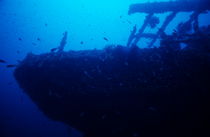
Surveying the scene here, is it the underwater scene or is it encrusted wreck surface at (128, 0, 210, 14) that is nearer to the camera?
the underwater scene

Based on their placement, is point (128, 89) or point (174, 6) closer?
point (128, 89)

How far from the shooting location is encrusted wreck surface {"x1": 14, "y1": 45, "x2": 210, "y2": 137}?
5.71 metres

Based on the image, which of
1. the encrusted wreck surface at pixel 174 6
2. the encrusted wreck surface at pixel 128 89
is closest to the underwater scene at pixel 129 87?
the encrusted wreck surface at pixel 128 89

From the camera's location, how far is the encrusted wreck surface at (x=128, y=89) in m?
5.71

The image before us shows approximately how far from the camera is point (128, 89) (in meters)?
5.97

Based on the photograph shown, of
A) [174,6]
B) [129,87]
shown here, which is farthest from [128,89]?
[174,6]

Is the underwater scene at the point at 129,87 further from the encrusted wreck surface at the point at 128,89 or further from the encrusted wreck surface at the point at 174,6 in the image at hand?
the encrusted wreck surface at the point at 174,6

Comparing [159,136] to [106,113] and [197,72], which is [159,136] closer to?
[106,113]

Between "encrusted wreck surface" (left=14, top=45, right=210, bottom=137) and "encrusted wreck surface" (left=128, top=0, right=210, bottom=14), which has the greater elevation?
"encrusted wreck surface" (left=128, top=0, right=210, bottom=14)

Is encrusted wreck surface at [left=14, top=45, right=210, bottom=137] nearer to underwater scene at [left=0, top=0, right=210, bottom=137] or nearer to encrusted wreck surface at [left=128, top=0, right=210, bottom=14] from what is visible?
underwater scene at [left=0, top=0, right=210, bottom=137]

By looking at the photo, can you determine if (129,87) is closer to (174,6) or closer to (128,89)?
(128,89)

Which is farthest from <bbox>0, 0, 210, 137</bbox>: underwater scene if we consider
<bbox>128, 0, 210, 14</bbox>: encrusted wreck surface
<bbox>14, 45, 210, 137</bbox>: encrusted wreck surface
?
<bbox>128, 0, 210, 14</bbox>: encrusted wreck surface

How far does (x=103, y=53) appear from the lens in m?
6.67

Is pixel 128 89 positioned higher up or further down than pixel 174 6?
further down
